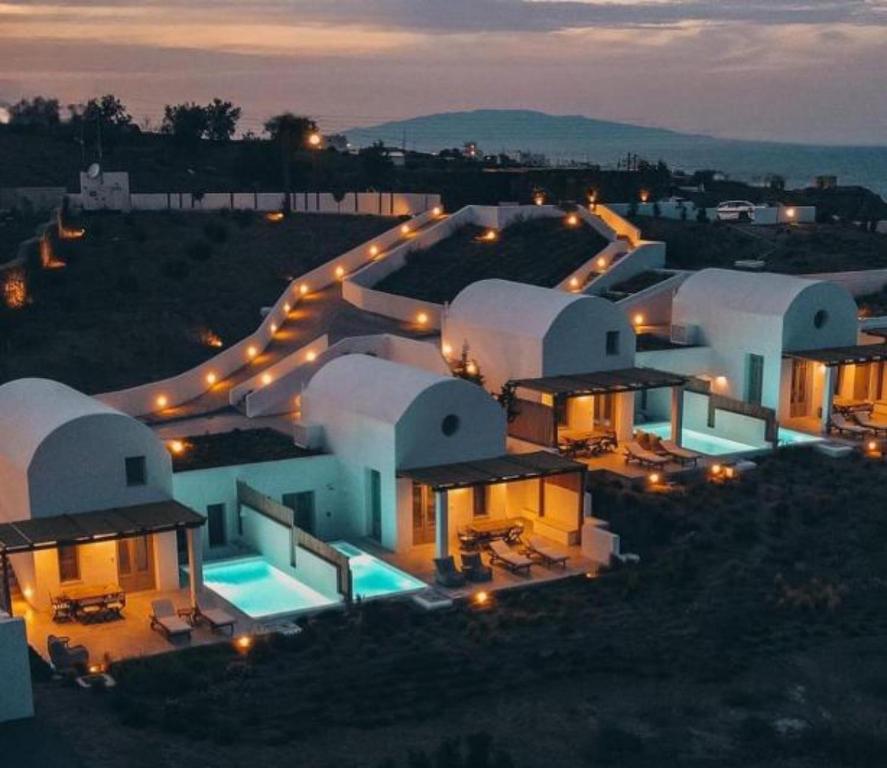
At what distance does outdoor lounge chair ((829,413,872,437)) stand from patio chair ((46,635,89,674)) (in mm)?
20032

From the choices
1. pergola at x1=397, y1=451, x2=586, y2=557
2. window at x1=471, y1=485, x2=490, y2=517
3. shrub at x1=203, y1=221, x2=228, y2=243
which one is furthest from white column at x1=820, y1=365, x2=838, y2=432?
shrub at x1=203, y1=221, x2=228, y2=243

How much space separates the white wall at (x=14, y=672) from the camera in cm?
1570

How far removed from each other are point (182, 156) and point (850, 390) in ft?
122

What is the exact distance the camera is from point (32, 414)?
72.0 feet

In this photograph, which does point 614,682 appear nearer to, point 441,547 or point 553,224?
point 441,547

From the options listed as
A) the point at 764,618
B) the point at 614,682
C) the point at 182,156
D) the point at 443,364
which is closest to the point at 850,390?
the point at 443,364

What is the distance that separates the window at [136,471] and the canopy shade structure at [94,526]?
0.43 meters

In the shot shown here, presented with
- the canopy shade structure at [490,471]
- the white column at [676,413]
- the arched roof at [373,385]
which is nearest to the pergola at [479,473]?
the canopy shade structure at [490,471]

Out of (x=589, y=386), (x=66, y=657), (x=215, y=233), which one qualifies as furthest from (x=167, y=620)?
(x=215, y=233)

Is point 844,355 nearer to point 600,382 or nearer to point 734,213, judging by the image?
point 600,382

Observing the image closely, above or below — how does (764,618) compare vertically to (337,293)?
below

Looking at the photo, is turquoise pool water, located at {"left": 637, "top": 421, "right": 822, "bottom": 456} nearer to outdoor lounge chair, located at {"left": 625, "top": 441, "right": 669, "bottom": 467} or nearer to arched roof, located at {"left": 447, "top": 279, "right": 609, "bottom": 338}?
outdoor lounge chair, located at {"left": 625, "top": 441, "right": 669, "bottom": 467}

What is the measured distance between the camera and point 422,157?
223 feet

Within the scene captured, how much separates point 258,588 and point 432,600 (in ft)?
10.6
